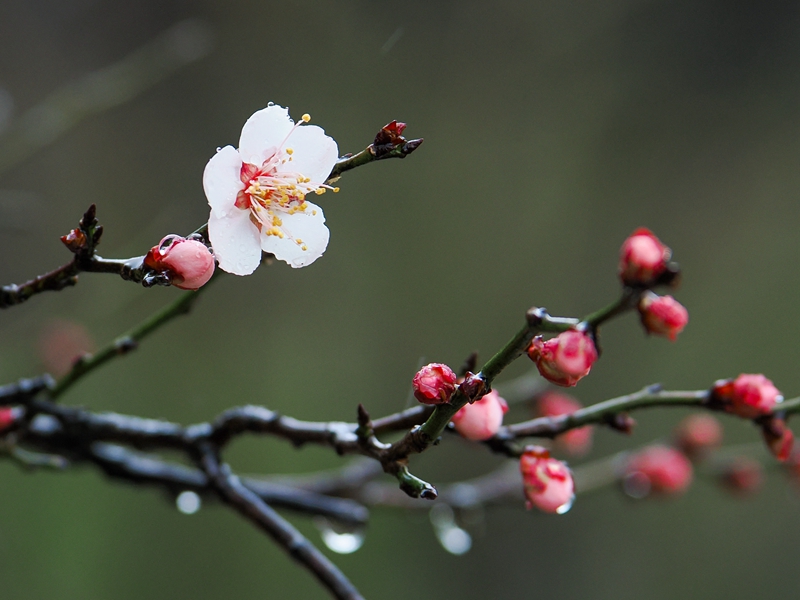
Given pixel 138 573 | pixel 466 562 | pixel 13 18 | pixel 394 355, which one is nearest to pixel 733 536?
pixel 466 562

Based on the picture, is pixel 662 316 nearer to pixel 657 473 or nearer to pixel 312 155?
pixel 312 155

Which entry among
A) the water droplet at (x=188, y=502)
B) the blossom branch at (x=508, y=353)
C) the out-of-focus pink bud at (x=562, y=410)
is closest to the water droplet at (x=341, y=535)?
the water droplet at (x=188, y=502)

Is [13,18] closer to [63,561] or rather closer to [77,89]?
[77,89]

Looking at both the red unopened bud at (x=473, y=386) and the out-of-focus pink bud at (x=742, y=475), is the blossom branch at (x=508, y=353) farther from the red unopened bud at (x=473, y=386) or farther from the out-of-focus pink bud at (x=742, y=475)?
the out-of-focus pink bud at (x=742, y=475)

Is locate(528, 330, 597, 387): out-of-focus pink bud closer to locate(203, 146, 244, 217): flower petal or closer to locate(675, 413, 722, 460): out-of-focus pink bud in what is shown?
locate(203, 146, 244, 217): flower petal

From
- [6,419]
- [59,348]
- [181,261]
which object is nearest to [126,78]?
[59,348]

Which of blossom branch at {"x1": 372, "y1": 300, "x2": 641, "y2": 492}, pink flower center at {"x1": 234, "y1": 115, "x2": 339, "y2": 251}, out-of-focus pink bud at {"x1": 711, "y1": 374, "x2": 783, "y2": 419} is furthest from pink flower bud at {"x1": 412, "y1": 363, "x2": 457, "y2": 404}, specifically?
out-of-focus pink bud at {"x1": 711, "y1": 374, "x2": 783, "y2": 419}
